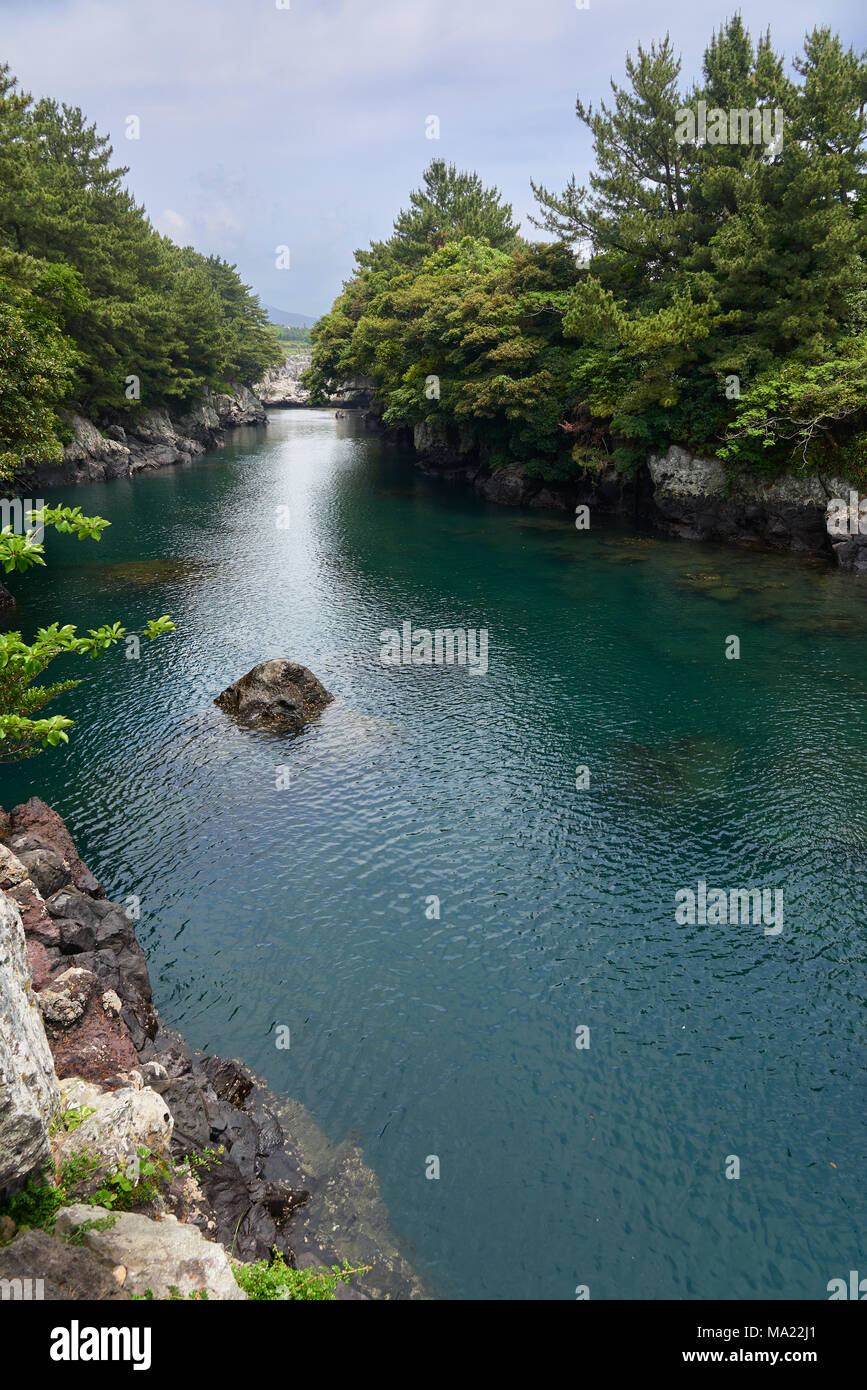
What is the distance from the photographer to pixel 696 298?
45250 mm

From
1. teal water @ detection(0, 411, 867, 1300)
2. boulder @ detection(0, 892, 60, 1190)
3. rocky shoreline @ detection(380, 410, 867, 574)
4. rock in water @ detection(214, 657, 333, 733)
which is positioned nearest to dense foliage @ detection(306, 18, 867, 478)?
rocky shoreline @ detection(380, 410, 867, 574)

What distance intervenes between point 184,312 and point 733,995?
9627 centimetres

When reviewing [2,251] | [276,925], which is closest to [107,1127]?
[276,925]

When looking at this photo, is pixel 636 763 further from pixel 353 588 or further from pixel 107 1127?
pixel 353 588

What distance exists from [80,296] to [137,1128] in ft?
200

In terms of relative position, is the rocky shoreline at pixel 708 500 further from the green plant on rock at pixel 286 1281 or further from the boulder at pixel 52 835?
the green plant on rock at pixel 286 1281

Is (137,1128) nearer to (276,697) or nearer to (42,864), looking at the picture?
(42,864)

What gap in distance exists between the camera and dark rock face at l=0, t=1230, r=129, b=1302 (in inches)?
276

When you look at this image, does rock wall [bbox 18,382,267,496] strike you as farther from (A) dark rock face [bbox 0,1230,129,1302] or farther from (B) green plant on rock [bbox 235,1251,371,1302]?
(A) dark rock face [bbox 0,1230,129,1302]

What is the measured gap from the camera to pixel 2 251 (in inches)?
1838

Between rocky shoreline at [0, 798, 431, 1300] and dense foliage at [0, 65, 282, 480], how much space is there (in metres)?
26.0

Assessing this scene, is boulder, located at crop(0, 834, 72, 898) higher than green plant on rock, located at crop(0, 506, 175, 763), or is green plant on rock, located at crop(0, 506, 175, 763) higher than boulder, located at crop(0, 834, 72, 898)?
green plant on rock, located at crop(0, 506, 175, 763)

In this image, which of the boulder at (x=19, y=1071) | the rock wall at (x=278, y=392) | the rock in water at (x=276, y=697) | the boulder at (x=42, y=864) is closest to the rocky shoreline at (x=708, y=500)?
the rock in water at (x=276, y=697)

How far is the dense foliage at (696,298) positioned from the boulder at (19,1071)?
40.6 m
